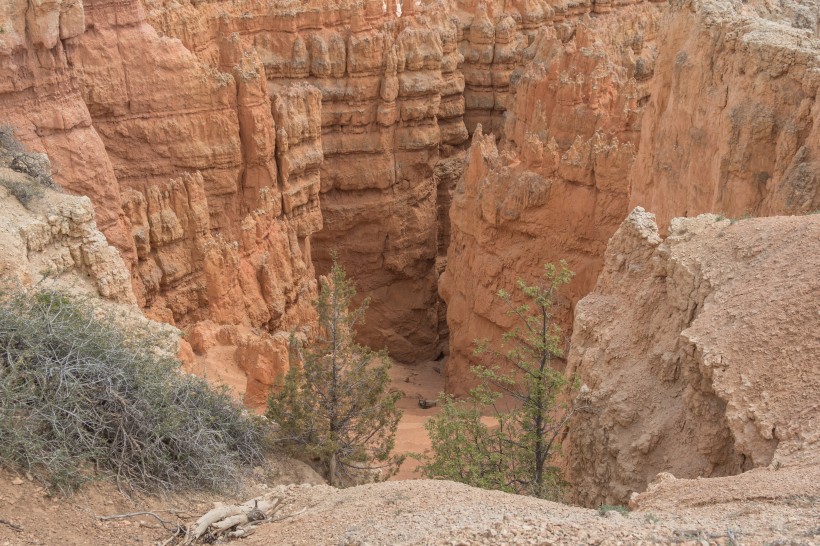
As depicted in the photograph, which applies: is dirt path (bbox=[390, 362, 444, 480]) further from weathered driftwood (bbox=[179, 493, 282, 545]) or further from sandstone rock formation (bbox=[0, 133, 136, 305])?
weathered driftwood (bbox=[179, 493, 282, 545])

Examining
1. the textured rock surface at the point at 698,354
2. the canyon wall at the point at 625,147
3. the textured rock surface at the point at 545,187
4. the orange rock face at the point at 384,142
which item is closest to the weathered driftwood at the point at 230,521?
the textured rock surface at the point at 698,354

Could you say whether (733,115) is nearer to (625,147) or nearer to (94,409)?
(625,147)

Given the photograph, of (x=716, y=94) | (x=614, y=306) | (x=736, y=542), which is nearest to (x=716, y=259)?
(x=614, y=306)

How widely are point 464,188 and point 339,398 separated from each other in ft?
34.4

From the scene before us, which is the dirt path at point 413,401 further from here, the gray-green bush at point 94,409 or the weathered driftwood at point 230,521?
the weathered driftwood at point 230,521

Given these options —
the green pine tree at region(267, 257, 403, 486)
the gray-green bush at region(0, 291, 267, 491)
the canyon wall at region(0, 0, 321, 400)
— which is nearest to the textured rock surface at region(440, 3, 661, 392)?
the canyon wall at region(0, 0, 321, 400)

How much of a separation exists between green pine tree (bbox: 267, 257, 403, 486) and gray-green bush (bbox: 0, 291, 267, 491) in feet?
3.95

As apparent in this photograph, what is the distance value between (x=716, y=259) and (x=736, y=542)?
4151 millimetres

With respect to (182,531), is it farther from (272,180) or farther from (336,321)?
(272,180)

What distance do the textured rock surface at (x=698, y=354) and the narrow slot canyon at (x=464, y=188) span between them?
26 millimetres

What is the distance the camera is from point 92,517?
22.3 ft

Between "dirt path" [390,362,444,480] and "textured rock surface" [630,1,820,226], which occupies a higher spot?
"textured rock surface" [630,1,820,226]

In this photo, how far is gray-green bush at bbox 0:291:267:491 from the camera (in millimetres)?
7035

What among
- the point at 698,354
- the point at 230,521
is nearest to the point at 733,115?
the point at 698,354
